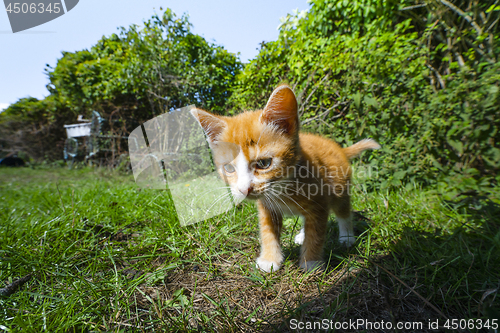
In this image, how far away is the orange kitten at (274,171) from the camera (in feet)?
3.77

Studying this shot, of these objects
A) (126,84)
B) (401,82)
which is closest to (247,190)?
(401,82)

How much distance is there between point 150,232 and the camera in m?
1.44

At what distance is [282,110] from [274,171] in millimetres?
338

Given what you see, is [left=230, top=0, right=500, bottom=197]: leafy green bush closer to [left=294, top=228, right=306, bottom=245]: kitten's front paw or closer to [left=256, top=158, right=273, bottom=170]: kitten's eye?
[left=294, top=228, right=306, bottom=245]: kitten's front paw

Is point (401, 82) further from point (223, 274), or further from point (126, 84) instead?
point (126, 84)

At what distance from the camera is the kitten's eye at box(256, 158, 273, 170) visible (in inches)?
46.2

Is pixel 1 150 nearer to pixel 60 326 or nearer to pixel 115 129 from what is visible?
pixel 115 129

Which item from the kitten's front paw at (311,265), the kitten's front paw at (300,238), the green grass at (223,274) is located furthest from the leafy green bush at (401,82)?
the kitten's front paw at (311,265)

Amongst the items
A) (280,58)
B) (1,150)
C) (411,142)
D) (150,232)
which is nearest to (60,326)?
(150,232)

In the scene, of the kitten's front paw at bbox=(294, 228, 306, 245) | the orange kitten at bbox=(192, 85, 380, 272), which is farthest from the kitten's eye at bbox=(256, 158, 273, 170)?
the kitten's front paw at bbox=(294, 228, 306, 245)

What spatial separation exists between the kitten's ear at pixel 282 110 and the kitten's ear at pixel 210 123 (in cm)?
26

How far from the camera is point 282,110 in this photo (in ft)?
3.83

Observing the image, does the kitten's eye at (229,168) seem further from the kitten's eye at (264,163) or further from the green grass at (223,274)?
the green grass at (223,274)

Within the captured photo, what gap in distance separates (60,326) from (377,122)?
2.83 meters
